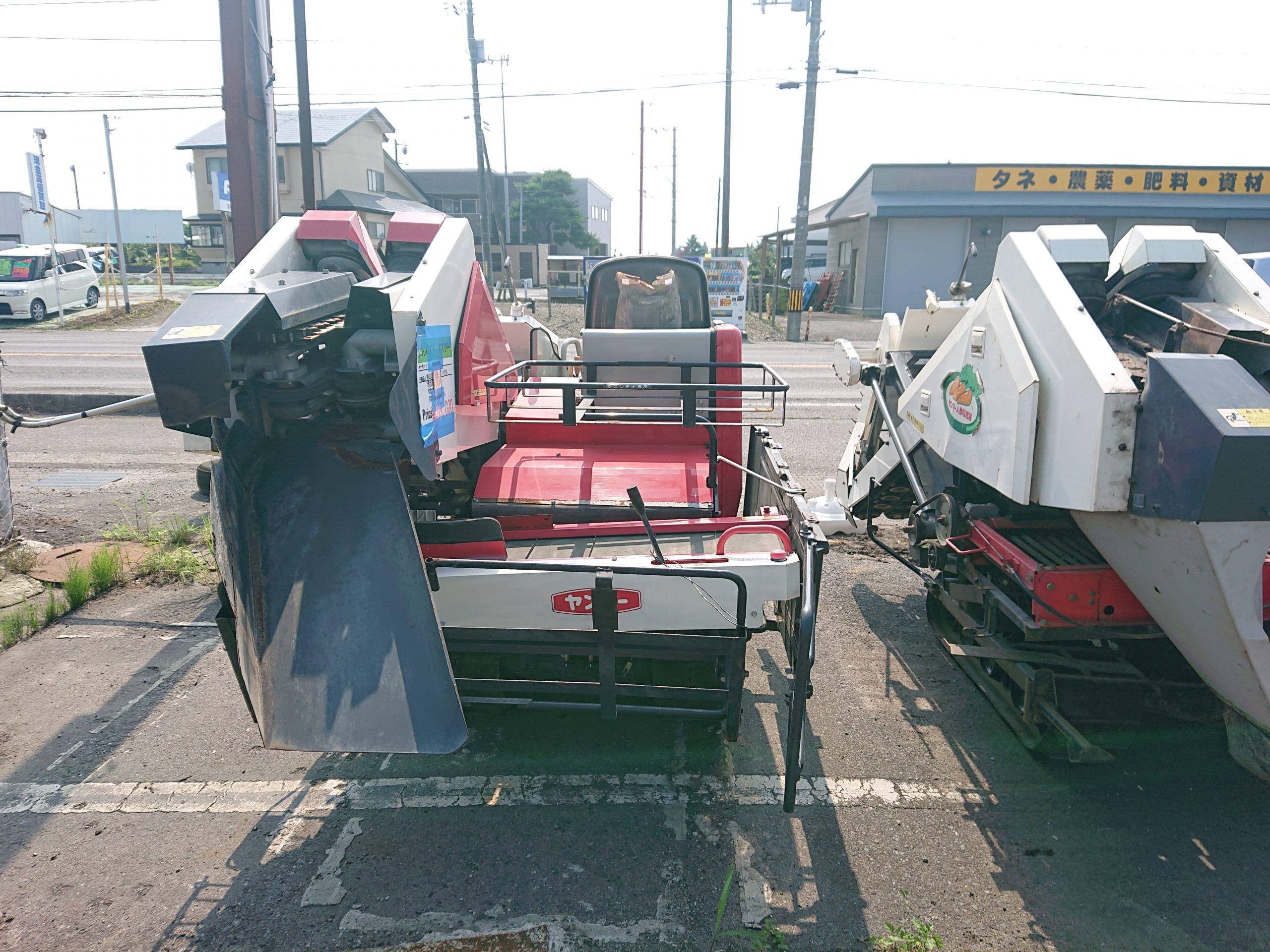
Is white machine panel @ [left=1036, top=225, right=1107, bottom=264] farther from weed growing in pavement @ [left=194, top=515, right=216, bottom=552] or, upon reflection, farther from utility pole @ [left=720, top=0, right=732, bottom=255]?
utility pole @ [left=720, top=0, right=732, bottom=255]

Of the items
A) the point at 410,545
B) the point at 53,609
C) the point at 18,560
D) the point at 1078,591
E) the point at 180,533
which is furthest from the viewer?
the point at 180,533

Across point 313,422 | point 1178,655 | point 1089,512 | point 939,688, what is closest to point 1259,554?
point 1089,512

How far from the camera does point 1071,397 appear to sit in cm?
329

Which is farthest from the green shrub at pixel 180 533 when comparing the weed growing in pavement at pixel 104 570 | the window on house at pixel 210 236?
the window on house at pixel 210 236

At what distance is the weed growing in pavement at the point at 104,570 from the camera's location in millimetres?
5896

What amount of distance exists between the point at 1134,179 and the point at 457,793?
3165 centimetres

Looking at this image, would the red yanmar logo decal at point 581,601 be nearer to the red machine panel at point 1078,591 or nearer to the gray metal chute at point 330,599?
the gray metal chute at point 330,599

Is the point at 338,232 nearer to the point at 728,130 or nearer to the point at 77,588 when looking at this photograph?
the point at 77,588

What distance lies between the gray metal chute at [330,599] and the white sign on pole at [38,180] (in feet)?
78.6

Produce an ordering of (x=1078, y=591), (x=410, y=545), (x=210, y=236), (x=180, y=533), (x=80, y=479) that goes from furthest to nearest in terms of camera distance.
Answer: (x=210, y=236), (x=80, y=479), (x=180, y=533), (x=1078, y=591), (x=410, y=545)

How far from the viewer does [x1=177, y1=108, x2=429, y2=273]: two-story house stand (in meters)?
36.9

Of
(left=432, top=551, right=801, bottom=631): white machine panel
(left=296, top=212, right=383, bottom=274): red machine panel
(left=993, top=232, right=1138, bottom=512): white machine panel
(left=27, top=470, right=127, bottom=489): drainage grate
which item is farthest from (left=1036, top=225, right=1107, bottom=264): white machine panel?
(left=27, top=470, right=127, bottom=489): drainage grate

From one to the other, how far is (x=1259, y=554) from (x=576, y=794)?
275 centimetres

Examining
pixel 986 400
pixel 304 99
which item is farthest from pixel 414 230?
pixel 304 99
